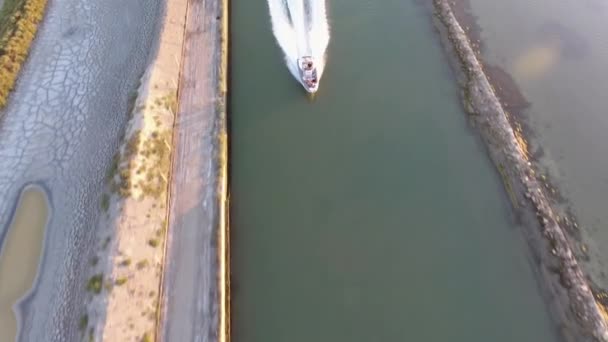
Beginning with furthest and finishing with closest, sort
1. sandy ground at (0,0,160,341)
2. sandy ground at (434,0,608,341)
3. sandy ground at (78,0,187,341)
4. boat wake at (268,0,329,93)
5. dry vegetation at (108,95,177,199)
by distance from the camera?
boat wake at (268,0,329,93) → dry vegetation at (108,95,177,199) → sandy ground at (0,0,160,341) → sandy ground at (434,0,608,341) → sandy ground at (78,0,187,341)

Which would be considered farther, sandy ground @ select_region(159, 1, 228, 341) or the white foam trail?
the white foam trail

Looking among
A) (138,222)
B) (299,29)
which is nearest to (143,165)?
(138,222)

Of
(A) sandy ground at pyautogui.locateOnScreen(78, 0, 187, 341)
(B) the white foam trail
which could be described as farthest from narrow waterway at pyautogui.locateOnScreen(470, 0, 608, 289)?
(A) sandy ground at pyautogui.locateOnScreen(78, 0, 187, 341)

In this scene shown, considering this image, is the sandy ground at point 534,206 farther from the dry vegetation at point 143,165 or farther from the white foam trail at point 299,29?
the dry vegetation at point 143,165

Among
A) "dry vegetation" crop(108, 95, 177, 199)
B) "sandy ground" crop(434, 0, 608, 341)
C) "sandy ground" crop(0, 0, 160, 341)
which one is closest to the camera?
"sandy ground" crop(434, 0, 608, 341)

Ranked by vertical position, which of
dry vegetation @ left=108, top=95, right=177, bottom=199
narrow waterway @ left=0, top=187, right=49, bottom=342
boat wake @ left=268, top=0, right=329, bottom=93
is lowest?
narrow waterway @ left=0, top=187, right=49, bottom=342

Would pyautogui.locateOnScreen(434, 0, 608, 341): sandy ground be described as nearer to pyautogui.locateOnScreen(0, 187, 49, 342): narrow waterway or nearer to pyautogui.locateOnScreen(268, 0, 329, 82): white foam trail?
pyautogui.locateOnScreen(268, 0, 329, 82): white foam trail

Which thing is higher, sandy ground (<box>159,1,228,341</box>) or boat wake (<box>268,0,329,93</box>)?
boat wake (<box>268,0,329,93</box>)
